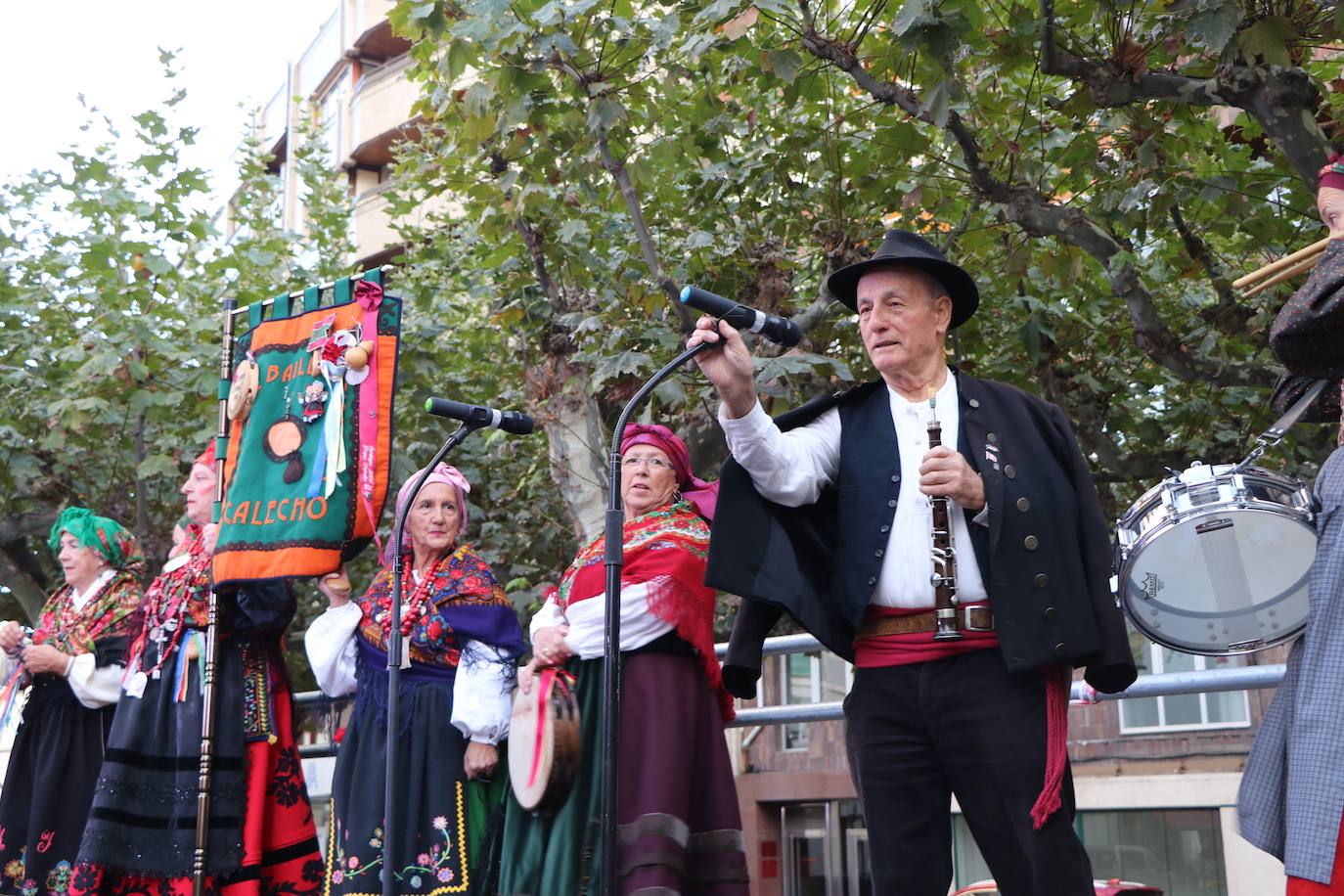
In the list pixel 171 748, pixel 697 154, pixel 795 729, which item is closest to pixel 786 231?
pixel 697 154

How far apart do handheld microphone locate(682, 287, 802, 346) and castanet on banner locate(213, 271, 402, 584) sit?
2.14 m

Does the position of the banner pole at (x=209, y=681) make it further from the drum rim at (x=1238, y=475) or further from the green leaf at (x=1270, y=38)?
the green leaf at (x=1270, y=38)

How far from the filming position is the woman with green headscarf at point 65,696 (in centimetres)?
545

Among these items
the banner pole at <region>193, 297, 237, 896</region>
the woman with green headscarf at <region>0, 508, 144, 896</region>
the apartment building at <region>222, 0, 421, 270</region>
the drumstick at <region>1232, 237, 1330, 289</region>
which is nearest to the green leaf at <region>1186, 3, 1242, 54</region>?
the drumstick at <region>1232, 237, 1330, 289</region>

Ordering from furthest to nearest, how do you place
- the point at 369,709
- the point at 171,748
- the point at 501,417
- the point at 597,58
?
the point at 597,58, the point at 171,748, the point at 369,709, the point at 501,417

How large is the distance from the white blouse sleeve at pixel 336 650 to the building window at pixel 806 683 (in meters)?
11.5

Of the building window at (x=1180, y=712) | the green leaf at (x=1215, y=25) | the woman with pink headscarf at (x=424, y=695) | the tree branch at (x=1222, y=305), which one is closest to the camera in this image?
the green leaf at (x=1215, y=25)

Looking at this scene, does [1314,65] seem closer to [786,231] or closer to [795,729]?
[786,231]

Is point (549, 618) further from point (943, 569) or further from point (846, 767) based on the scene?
point (846, 767)

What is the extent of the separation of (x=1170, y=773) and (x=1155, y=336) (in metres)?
8.88

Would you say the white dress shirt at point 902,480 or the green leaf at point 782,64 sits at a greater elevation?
the green leaf at point 782,64

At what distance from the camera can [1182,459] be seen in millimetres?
7742

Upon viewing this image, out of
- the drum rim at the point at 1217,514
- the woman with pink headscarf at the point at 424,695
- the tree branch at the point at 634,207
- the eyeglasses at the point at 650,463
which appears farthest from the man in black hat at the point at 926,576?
the tree branch at the point at 634,207

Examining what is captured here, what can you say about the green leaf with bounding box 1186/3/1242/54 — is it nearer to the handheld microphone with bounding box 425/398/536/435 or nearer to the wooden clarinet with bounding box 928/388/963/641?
the wooden clarinet with bounding box 928/388/963/641
